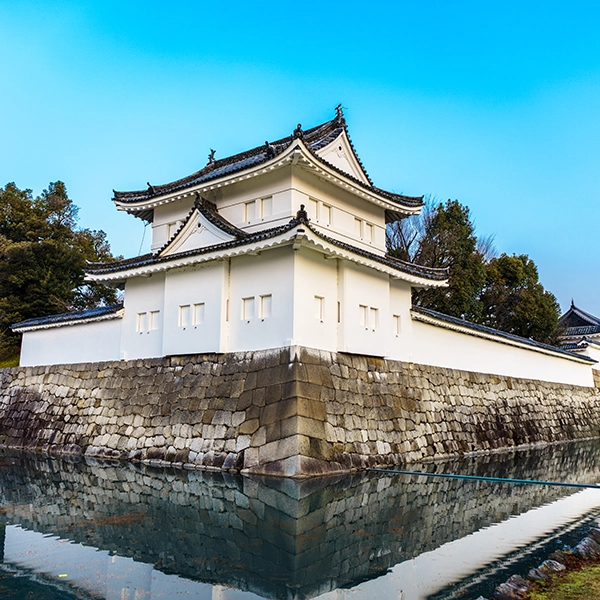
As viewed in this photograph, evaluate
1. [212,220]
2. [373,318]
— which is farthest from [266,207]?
[373,318]

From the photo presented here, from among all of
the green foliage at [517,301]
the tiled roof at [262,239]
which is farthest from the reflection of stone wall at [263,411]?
the green foliage at [517,301]

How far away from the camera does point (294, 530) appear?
5.93 m

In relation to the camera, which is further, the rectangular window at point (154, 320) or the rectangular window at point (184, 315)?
the rectangular window at point (154, 320)

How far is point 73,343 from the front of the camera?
586 inches

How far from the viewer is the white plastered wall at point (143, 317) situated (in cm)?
1273

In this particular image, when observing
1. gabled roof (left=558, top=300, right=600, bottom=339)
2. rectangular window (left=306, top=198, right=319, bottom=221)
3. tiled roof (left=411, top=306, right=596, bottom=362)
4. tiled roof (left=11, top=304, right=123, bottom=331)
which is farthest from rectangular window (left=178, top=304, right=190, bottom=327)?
gabled roof (left=558, top=300, right=600, bottom=339)

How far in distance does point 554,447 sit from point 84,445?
12665 mm

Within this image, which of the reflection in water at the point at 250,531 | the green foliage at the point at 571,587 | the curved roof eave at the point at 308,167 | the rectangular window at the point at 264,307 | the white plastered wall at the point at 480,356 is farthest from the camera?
the white plastered wall at the point at 480,356

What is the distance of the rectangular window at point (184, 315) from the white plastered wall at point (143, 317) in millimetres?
898

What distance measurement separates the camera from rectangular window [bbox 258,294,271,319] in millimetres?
10664

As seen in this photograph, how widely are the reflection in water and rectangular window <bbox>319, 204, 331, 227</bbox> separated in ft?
17.4

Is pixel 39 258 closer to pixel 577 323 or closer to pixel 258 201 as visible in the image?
pixel 258 201

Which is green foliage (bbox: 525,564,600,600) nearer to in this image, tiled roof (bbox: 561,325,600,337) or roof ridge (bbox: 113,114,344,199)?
roof ridge (bbox: 113,114,344,199)

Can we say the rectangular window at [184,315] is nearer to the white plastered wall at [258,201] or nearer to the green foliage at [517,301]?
the white plastered wall at [258,201]
